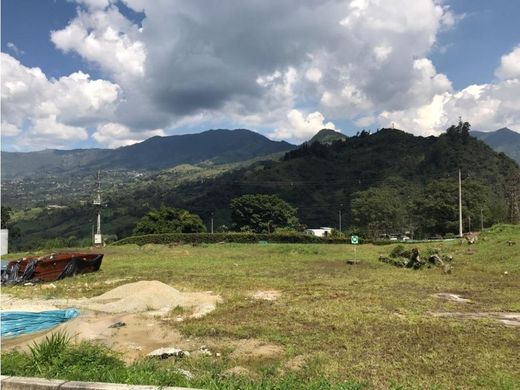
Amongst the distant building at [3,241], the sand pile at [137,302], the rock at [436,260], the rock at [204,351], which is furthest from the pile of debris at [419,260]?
the distant building at [3,241]

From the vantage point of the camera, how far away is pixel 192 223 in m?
74.3

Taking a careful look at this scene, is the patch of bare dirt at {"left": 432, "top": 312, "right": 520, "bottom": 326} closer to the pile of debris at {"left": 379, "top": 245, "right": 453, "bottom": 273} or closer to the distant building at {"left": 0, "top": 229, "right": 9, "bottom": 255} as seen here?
the pile of debris at {"left": 379, "top": 245, "right": 453, "bottom": 273}

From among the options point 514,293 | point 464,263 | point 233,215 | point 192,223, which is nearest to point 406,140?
→ point 233,215

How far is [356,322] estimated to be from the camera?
40.1 feet

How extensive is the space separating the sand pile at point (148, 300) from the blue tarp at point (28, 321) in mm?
2144

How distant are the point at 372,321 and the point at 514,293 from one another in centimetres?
757

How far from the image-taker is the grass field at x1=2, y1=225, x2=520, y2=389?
7.91 meters

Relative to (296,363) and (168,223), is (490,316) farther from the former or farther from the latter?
(168,223)

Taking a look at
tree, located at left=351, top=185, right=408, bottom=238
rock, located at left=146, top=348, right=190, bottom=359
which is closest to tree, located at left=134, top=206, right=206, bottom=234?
tree, located at left=351, top=185, right=408, bottom=238

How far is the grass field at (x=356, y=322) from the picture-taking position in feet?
25.9

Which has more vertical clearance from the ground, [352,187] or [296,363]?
[352,187]

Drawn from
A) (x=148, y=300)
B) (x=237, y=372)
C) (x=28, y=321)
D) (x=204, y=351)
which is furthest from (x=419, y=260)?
(x=237, y=372)

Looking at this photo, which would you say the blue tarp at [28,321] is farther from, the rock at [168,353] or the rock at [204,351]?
the rock at [204,351]

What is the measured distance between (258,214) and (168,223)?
67.0 feet
